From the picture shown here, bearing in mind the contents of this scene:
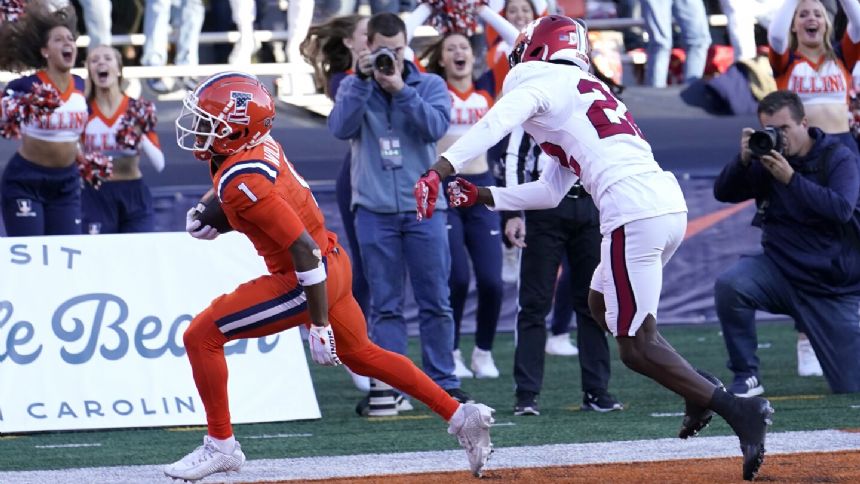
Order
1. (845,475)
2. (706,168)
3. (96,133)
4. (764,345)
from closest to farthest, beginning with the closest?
(845,475) < (96,133) < (764,345) < (706,168)

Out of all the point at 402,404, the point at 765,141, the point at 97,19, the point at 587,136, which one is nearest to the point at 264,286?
the point at 587,136

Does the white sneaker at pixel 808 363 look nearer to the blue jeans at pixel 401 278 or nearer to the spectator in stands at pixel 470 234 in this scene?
the spectator in stands at pixel 470 234

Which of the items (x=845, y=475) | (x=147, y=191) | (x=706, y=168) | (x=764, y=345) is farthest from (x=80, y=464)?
(x=706, y=168)

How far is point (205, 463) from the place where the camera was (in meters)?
5.47

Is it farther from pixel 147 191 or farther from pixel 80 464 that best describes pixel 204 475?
pixel 147 191

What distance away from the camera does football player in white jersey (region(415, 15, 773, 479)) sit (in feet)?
17.7

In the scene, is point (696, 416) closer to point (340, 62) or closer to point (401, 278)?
point (401, 278)

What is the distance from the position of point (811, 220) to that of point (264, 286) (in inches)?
143

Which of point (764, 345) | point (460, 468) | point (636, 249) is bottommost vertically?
point (764, 345)

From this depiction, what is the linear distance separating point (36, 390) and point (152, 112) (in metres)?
2.84

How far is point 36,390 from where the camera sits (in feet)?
23.7

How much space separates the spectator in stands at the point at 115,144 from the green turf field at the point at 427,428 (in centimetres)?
178

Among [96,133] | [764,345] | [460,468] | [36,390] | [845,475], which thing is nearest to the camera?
[845,475]

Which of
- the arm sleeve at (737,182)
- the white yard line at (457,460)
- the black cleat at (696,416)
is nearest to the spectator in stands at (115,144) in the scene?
the arm sleeve at (737,182)
